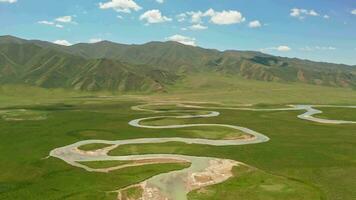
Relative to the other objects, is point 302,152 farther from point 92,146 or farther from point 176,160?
point 92,146

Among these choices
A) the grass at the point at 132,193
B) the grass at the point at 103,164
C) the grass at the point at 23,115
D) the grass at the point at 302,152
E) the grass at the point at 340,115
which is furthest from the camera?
the grass at the point at 340,115

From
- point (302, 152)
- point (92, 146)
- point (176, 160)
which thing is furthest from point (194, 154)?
point (92, 146)

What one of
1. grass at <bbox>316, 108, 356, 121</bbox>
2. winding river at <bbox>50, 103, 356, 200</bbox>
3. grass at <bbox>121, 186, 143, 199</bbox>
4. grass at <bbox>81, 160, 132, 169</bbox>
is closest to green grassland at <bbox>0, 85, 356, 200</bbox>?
grass at <bbox>121, 186, 143, 199</bbox>

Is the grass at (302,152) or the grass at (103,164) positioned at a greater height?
the grass at (302,152)

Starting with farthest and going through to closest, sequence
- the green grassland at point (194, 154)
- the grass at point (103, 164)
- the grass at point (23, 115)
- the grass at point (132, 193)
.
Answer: the grass at point (23, 115) < the grass at point (103, 164) < the green grassland at point (194, 154) < the grass at point (132, 193)

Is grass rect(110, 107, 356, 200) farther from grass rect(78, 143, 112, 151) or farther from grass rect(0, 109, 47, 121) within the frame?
grass rect(0, 109, 47, 121)

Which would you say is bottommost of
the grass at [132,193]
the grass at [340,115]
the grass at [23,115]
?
the grass at [23,115]

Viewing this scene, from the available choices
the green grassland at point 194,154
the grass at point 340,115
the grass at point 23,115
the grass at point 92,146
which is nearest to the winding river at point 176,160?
the grass at point 92,146

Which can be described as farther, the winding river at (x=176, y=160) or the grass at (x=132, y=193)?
the winding river at (x=176, y=160)

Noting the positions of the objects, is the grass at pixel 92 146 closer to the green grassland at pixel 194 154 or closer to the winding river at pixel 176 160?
the green grassland at pixel 194 154

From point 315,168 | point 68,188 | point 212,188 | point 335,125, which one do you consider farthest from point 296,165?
point 335,125

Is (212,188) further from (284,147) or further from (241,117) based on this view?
(241,117)

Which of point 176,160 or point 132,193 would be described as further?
point 176,160

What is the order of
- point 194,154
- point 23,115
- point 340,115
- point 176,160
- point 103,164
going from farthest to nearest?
point 340,115 < point 23,115 < point 194,154 < point 176,160 < point 103,164
